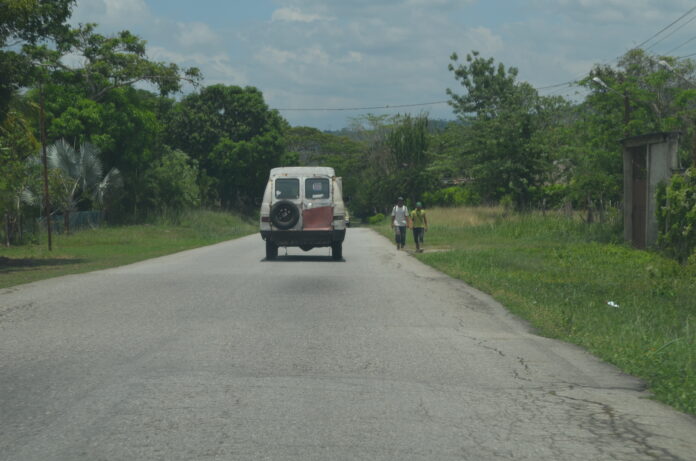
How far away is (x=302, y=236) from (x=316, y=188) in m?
1.44

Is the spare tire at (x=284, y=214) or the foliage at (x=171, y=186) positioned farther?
the foliage at (x=171, y=186)

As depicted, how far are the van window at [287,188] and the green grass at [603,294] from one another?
4144 mm

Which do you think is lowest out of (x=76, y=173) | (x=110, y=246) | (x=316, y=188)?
(x=110, y=246)

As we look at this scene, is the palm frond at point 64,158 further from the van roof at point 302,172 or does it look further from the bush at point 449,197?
the bush at point 449,197

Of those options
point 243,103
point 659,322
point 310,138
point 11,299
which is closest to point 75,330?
point 11,299

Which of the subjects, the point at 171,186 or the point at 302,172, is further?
the point at 171,186

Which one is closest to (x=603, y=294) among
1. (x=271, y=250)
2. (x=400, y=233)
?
(x=271, y=250)

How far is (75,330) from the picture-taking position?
32.1 feet

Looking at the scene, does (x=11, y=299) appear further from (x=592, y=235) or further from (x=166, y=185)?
(x=166, y=185)

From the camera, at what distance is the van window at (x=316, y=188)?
74.4 ft

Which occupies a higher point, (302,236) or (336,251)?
(302,236)

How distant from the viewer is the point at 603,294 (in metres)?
13.9

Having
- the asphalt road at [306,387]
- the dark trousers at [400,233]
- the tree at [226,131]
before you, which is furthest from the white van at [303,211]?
the tree at [226,131]

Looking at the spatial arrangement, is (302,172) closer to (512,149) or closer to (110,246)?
(110,246)
